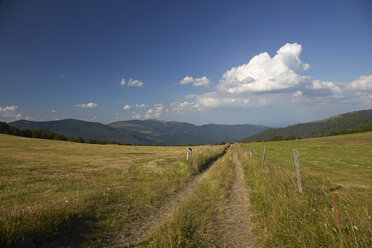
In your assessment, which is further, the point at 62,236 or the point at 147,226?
the point at 147,226

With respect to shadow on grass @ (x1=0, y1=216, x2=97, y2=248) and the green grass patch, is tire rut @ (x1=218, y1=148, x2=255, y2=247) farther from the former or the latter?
shadow on grass @ (x1=0, y1=216, x2=97, y2=248)

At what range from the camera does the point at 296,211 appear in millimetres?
5812

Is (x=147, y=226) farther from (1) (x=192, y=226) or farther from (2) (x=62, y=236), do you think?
(2) (x=62, y=236)

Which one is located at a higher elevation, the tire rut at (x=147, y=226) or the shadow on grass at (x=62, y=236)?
the shadow on grass at (x=62, y=236)

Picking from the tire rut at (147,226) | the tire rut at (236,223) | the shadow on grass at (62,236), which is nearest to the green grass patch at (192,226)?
the tire rut at (236,223)

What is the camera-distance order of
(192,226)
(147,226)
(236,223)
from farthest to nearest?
(236,223)
(147,226)
(192,226)

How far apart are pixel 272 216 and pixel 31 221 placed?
25.3ft

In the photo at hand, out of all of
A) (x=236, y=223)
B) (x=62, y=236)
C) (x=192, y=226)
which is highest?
(x=62, y=236)

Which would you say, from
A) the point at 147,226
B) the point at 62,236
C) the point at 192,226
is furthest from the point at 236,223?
the point at 62,236

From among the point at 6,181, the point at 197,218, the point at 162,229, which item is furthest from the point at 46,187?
the point at 197,218

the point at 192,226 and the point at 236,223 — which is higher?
the point at 192,226

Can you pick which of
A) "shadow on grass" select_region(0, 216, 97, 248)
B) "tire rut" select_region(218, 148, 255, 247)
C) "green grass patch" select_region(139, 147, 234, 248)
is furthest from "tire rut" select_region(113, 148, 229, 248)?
"tire rut" select_region(218, 148, 255, 247)

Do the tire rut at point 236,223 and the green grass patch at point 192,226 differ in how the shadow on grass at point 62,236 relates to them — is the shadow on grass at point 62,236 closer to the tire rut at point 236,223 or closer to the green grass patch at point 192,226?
the green grass patch at point 192,226

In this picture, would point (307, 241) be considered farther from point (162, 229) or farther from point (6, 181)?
point (6, 181)
